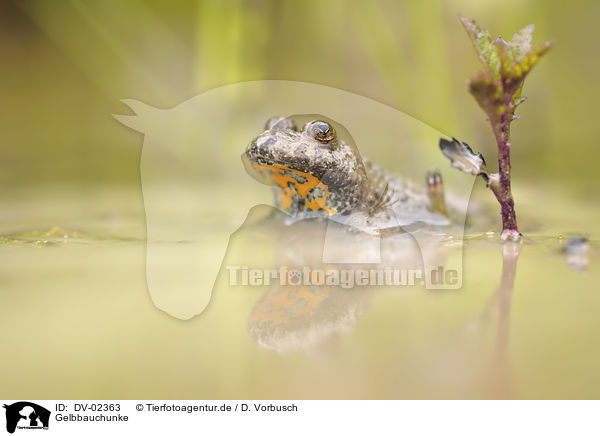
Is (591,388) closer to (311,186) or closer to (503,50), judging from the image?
(503,50)

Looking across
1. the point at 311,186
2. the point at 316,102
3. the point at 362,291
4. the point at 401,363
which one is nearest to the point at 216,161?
the point at 316,102
